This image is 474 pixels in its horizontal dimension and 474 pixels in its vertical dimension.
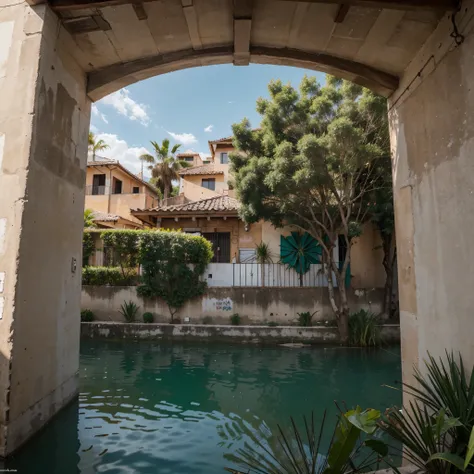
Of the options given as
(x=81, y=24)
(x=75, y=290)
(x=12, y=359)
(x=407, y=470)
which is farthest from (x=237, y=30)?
(x=407, y=470)

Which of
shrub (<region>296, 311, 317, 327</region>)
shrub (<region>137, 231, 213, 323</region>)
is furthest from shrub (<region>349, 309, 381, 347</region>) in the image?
shrub (<region>137, 231, 213, 323</region>)

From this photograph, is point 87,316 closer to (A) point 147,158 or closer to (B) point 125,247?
(B) point 125,247

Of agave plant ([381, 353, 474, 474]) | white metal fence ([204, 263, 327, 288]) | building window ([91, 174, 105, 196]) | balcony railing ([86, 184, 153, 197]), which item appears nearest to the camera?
agave plant ([381, 353, 474, 474])

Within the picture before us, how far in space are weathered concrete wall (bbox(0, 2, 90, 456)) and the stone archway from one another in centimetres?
2

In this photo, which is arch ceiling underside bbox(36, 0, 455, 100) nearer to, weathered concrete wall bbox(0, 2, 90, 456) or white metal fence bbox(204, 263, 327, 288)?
weathered concrete wall bbox(0, 2, 90, 456)

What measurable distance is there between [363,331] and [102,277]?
9.42 meters

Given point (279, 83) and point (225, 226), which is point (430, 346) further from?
point (225, 226)

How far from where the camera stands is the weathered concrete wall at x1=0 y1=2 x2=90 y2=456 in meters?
3.64

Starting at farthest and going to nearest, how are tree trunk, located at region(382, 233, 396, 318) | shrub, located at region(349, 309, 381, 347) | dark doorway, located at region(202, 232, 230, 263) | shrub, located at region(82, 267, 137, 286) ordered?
dark doorway, located at region(202, 232, 230, 263), shrub, located at region(82, 267, 137, 286), tree trunk, located at region(382, 233, 396, 318), shrub, located at region(349, 309, 381, 347)

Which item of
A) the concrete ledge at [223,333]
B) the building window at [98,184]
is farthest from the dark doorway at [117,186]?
the concrete ledge at [223,333]

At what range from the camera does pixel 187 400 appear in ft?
20.8

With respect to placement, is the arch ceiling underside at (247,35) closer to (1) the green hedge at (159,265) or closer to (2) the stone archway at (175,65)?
(2) the stone archway at (175,65)

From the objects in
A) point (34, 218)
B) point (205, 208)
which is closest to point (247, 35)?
point (34, 218)

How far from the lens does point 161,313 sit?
13.4 metres
